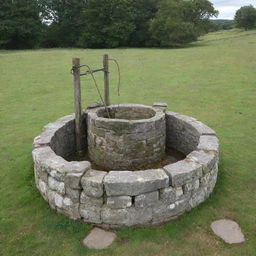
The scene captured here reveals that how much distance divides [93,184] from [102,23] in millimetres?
41638

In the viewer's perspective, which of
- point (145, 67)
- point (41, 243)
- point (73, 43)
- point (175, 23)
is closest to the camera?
point (41, 243)

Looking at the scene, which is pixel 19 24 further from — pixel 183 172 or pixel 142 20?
pixel 183 172

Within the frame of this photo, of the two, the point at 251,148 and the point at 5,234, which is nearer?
the point at 5,234

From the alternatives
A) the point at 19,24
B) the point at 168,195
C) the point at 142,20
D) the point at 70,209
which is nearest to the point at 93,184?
the point at 70,209

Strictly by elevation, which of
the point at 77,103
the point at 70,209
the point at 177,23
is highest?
the point at 177,23

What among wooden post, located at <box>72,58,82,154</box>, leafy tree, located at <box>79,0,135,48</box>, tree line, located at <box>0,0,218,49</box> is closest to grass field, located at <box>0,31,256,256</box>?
wooden post, located at <box>72,58,82,154</box>

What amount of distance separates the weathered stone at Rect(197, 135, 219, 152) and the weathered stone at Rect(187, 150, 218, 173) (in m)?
0.20

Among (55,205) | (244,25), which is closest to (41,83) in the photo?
(55,205)

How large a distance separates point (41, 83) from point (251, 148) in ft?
41.4

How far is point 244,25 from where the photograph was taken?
196 ft

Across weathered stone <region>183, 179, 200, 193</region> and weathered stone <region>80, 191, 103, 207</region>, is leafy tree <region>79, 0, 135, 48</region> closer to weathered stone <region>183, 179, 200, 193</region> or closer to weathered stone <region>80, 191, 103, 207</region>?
weathered stone <region>183, 179, 200, 193</region>

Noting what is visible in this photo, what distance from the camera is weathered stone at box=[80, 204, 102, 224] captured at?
4.97 meters

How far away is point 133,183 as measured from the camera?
475 cm

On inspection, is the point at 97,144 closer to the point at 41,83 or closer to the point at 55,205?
the point at 55,205
